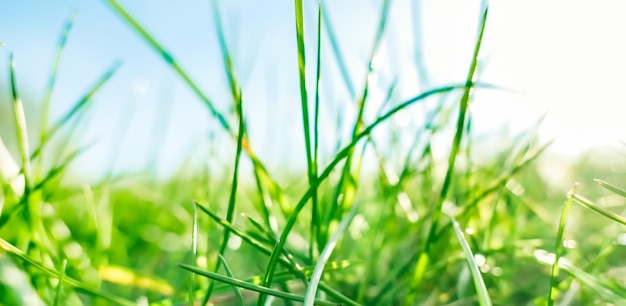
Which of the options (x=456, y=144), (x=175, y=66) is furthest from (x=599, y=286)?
(x=175, y=66)

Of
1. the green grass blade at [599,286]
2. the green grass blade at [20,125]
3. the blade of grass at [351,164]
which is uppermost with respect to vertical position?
the blade of grass at [351,164]

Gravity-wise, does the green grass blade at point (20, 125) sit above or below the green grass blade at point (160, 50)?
below

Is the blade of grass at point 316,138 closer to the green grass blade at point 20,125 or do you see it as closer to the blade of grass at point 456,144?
the blade of grass at point 456,144

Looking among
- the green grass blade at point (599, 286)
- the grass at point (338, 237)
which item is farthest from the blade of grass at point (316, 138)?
the green grass blade at point (599, 286)

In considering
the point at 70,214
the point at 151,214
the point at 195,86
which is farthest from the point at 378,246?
the point at 70,214

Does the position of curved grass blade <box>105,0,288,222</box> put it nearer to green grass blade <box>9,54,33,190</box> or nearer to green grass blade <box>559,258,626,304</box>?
green grass blade <box>9,54,33,190</box>

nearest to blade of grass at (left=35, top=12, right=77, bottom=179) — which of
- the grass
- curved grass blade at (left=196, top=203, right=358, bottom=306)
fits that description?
the grass

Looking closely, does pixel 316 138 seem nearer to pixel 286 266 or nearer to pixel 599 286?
pixel 286 266

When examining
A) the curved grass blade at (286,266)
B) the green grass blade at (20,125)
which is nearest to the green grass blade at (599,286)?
the curved grass blade at (286,266)

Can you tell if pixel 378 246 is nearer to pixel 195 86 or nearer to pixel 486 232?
pixel 486 232
